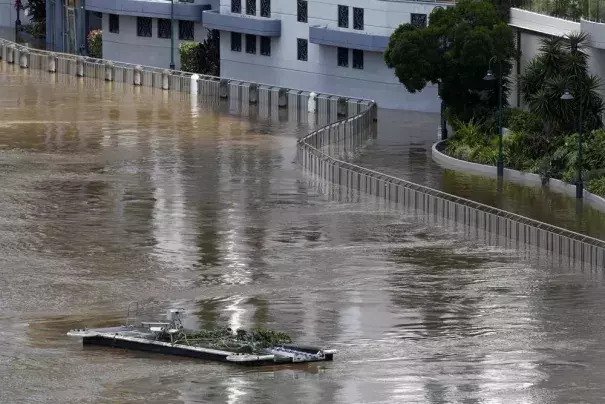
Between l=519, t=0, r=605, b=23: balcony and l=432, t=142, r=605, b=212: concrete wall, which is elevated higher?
l=519, t=0, r=605, b=23: balcony

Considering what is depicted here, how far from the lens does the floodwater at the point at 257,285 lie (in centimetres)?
5041

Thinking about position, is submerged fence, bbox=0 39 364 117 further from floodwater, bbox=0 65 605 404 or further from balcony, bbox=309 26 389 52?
floodwater, bbox=0 65 605 404

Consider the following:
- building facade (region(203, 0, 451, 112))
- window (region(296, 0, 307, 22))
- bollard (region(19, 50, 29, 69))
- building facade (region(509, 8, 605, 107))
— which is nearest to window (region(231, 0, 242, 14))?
building facade (region(203, 0, 451, 112))

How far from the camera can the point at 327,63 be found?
112 m

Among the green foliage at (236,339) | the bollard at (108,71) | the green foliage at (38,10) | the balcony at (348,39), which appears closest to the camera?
the green foliage at (236,339)

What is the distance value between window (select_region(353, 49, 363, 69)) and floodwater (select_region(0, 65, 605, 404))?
10.6 meters

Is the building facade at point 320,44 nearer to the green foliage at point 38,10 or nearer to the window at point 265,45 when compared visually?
the window at point 265,45

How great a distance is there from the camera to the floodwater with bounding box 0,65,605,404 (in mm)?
50406

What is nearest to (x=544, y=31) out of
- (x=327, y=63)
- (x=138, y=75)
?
(x=327, y=63)

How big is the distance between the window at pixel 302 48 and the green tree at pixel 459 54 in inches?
713

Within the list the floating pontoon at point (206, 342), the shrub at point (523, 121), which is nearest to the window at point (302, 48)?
the shrub at point (523, 121)

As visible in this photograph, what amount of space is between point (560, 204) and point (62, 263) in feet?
71.4

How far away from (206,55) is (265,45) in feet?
21.4

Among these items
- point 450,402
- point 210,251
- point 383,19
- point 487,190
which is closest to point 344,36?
point 383,19
